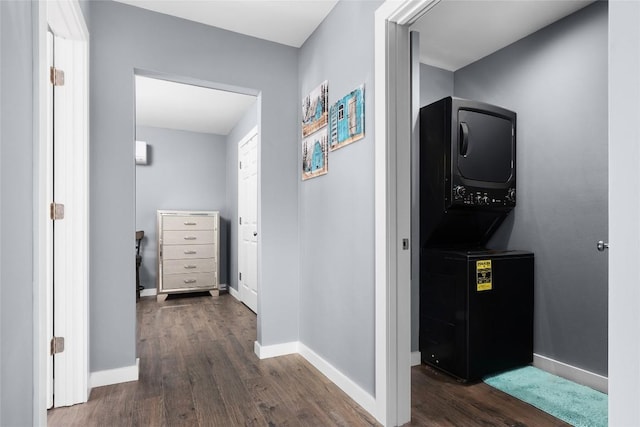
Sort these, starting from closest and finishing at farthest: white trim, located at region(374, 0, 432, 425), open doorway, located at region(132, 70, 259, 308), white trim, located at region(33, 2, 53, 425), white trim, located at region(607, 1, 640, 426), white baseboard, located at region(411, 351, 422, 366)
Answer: white trim, located at region(607, 1, 640, 426), white trim, located at region(33, 2, 53, 425), white trim, located at region(374, 0, 432, 425), white baseboard, located at region(411, 351, 422, 366), open doorway, located at region(132, 70, 259, 308)

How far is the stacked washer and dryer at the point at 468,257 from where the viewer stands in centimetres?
228

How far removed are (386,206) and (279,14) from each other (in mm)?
1540

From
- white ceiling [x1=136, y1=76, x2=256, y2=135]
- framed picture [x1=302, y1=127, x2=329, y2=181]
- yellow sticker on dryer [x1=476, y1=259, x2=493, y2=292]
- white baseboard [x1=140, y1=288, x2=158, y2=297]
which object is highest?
white ceiling [x1=136, y1=76, x2=256, y2=135]

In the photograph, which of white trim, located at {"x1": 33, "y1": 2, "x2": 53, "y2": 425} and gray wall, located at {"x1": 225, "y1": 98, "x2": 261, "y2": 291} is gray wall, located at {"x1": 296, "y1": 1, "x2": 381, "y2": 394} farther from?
gray wall, located at {"x1": 225, "y1": 98, "x2": 261, "y2": 291}

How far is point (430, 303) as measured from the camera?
2.52 m

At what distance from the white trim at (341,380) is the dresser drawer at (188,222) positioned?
2.75m

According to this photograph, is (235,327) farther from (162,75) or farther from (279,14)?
(279,14)

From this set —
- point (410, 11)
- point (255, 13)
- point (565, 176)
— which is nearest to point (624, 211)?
point (410, 11)

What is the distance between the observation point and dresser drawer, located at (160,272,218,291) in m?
4.71

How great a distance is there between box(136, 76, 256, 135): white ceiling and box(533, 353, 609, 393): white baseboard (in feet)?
11.5

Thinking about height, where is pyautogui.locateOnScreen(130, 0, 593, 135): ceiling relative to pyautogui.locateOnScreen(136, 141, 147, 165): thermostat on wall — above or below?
above

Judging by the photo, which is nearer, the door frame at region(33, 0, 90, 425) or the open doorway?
the door frame at region(33, 0, 90, 425)

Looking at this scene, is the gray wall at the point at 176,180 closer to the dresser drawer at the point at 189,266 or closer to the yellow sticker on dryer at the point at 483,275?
the dresser drawer at the point at 189,266

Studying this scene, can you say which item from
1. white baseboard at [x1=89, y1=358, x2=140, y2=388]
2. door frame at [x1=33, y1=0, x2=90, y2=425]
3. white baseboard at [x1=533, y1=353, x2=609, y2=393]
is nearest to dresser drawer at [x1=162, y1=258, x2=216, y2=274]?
white baseboard at [x1=89, y1=358, x2=140, y2=388]
